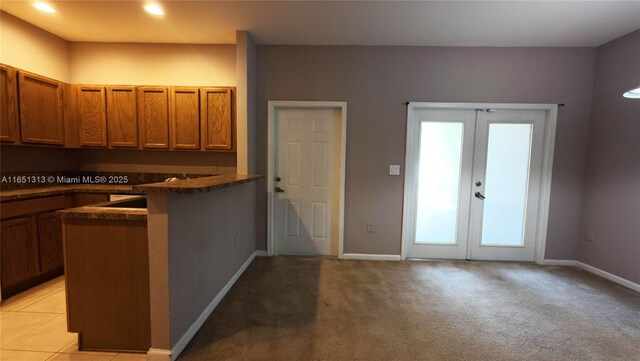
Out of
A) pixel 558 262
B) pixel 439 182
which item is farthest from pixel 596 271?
pixel 439 182

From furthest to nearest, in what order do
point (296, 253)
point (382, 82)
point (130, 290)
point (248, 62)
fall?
point (296, 253) < point (382, 82) < point (248, 62) < point (130, 290)

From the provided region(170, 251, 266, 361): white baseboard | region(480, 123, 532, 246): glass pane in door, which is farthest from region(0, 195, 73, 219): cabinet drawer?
region(480, 123, 532, 246): glass pane in door

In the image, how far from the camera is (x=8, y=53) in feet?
8.65

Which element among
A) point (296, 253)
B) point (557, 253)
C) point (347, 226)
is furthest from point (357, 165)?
point (557, 253)

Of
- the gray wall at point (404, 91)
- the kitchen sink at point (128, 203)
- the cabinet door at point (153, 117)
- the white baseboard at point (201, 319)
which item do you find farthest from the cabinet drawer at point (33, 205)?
the gray wall at point (404, 91)

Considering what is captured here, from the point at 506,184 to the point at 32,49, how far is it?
5855 mm

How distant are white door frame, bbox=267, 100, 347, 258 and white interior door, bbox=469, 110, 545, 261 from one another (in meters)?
1.70

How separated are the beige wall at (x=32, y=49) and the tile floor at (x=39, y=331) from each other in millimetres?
2407

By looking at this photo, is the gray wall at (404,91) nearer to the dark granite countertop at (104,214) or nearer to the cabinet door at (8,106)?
the dark granite countertop at (104,214)

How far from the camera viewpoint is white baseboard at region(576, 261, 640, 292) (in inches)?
105

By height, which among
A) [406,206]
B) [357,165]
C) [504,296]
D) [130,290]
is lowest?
[504,296]

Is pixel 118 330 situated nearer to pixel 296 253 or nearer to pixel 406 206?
pixel 296 253

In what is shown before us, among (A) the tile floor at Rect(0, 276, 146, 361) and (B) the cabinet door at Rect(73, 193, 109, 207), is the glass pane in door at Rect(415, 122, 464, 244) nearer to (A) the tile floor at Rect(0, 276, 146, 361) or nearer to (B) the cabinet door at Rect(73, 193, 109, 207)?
(A) the tile floor at Rect(0, 276, 146, 361)

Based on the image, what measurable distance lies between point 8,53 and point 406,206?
4.68m
